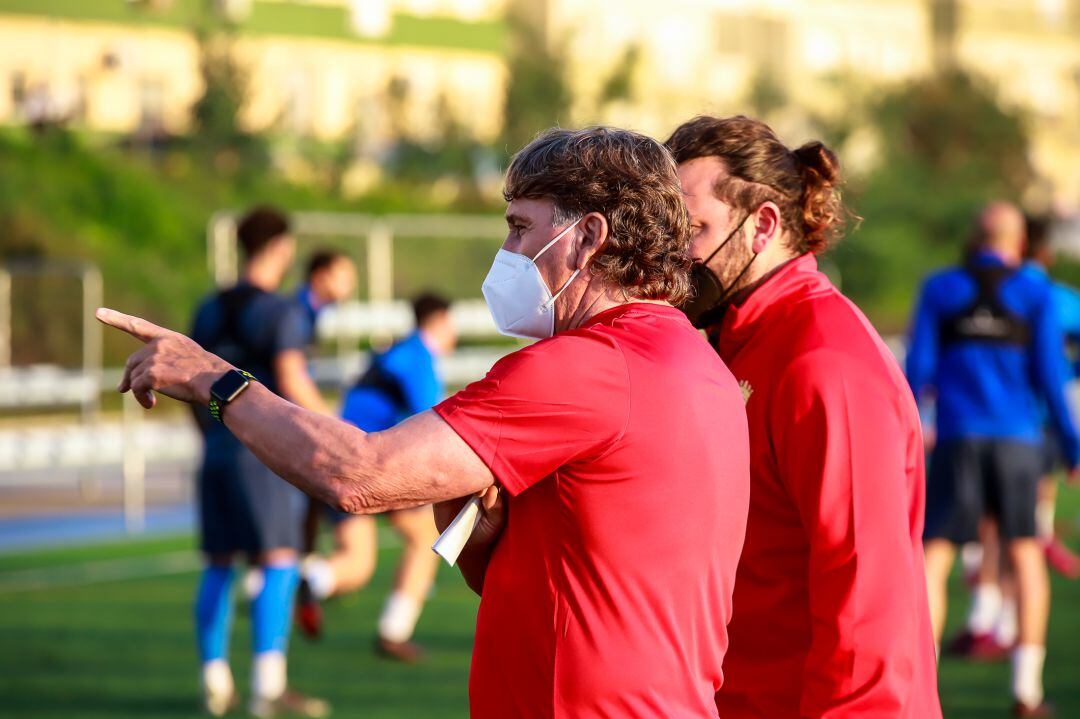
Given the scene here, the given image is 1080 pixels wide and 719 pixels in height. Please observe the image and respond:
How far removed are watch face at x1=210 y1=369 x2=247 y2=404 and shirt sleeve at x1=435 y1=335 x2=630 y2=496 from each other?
0.31 m

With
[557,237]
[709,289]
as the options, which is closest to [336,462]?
[557,237]

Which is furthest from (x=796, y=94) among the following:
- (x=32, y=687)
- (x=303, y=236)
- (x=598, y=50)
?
(x=32, y=687)

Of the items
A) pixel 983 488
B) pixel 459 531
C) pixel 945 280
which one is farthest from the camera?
pixel 983 488

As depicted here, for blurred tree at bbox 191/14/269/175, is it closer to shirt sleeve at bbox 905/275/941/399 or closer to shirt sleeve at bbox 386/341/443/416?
shirt sleeve at bbox 386/341/443/416

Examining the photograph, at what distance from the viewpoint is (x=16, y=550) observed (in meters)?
12.9

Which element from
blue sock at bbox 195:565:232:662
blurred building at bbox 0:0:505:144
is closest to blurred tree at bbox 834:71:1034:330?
blurred building at bbox 0:0:505:144

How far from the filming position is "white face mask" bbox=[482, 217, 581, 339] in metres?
2.69

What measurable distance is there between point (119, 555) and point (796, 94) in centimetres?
3689

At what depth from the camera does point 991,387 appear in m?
7.70

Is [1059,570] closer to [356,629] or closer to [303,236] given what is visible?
[356,629]

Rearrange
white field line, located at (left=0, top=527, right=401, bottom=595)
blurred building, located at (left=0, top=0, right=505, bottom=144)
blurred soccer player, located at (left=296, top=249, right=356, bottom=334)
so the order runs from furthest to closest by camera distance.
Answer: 1. blurred building, located at (left=0, top=0, right=505, bottom=144)
2. white field line, located at (left=0, top=527, right=401, bottom=595)
3. blurred soccer player, located at (left=296, top=249, right=356, bottom=334)

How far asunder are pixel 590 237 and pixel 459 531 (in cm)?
52

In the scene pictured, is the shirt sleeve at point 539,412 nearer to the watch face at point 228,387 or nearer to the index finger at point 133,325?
the watch face at point 228,387

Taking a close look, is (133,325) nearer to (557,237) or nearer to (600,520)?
(557,237)
